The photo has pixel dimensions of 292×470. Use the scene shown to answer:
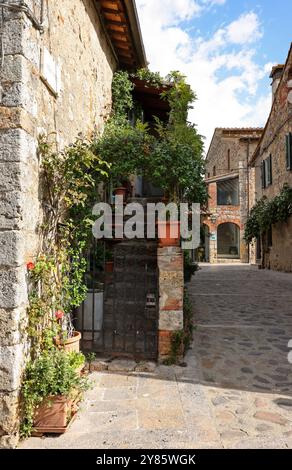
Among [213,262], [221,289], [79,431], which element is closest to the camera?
[79,431]

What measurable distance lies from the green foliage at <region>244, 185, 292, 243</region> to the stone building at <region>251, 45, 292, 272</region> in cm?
32

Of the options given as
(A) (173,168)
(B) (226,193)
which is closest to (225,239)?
(B) (226,193)

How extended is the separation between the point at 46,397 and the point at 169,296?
1.77 m

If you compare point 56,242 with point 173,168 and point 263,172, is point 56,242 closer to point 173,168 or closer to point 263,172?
point 173,168

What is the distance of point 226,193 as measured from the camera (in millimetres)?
22812

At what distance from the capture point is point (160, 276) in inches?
153

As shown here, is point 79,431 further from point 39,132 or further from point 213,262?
point 213,262

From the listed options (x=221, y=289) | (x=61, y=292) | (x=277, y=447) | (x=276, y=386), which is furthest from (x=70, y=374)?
(x=221, y=289)

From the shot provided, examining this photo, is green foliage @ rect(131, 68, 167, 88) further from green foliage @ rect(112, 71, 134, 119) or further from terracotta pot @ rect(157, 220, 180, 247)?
terracotta pot @ rect(157, 220, 180, 247)
